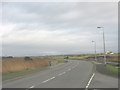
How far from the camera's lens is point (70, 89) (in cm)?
1825

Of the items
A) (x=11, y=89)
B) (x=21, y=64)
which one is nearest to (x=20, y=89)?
(x=11, y=89)

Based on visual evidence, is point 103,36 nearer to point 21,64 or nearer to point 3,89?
point 21,64

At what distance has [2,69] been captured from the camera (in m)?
39.5

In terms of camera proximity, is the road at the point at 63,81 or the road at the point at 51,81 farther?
the road at the point at 51,81

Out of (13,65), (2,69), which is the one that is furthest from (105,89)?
(13,65)

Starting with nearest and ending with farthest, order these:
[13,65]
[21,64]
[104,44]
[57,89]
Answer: [57,89]
[13,65]
[21,64]
[104,44]

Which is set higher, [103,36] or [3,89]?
[103,36]

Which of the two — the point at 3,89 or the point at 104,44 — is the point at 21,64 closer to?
the point at 104,44

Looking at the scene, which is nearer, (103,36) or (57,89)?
(57,89)

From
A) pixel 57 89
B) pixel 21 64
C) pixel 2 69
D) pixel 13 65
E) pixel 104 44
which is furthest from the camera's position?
pixel 104 44

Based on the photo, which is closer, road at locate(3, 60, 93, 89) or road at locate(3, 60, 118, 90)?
road at locate(3, 60, 118, 90)

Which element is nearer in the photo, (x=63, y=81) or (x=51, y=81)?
(x=63, y=81)

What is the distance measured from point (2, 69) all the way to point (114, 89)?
77.5 feet

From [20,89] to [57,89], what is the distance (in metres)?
2.29
